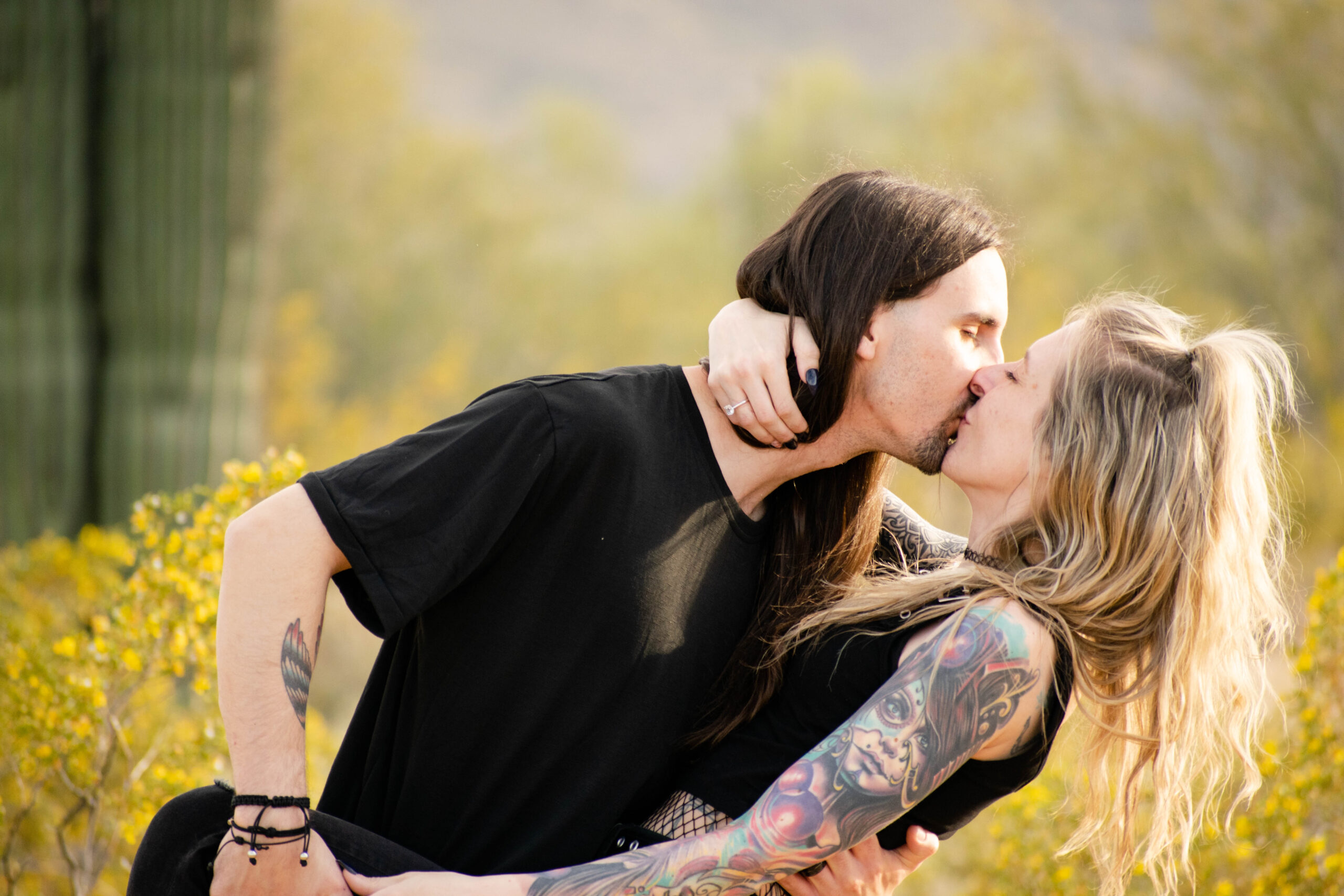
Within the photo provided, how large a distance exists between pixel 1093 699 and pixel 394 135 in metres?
14.2

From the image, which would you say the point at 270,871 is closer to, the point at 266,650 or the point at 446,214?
the point at 266,650

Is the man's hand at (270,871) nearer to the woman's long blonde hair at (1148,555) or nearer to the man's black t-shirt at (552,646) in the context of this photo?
the man's black t-shirt at (552,646)

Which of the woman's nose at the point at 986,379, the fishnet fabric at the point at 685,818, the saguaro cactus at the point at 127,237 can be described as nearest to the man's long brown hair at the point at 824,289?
the fishnet fabric at the point at 685,818

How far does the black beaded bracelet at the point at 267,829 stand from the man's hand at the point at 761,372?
3.19 ft

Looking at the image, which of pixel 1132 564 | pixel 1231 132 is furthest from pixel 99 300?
pixel 1231 132

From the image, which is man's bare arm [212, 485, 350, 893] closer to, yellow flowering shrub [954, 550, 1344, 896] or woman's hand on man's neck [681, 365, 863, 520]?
woman's hand on man's neck [681, 365, 863, 520]

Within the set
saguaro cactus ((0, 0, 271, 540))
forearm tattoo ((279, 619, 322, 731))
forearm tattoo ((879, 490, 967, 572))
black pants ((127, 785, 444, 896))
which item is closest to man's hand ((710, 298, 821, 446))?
forearm tattoo ((879, 490, 967, 572))

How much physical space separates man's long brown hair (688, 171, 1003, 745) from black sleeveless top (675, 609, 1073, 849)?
47mm

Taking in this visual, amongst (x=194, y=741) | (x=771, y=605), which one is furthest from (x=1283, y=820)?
(x=194, y=741)

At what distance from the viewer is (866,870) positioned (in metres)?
1.72

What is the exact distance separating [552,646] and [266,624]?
19.2 inches

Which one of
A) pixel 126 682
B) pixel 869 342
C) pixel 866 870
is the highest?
pixel 869 342

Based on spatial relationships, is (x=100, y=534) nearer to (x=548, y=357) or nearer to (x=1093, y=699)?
(x=1093, y=699)

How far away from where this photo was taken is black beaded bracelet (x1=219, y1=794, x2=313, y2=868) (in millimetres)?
1432
